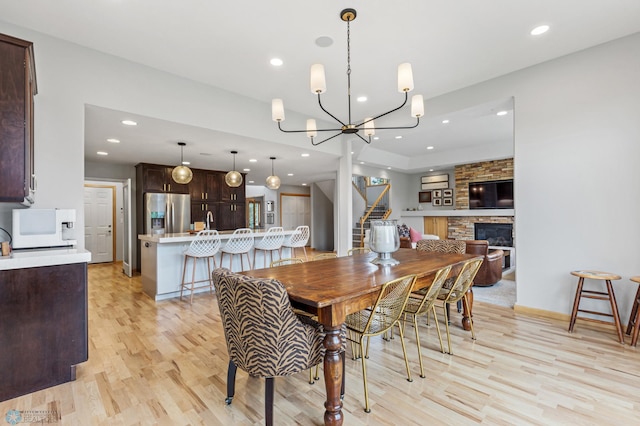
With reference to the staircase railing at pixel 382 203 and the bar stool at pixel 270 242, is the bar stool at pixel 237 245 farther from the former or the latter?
the staircase railing at pixel 382 203

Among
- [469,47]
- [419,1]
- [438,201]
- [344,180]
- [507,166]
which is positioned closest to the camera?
[419,1]

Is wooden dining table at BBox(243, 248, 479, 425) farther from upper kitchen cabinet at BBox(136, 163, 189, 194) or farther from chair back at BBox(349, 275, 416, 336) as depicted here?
upper kitchen cabinet at BBox(136, 163, 189, 194)

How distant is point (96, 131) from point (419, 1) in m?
4.05

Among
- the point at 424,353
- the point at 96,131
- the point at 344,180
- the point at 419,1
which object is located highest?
the point at 419,1

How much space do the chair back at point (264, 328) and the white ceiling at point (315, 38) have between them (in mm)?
2151

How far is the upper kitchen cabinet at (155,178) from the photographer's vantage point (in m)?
6.23

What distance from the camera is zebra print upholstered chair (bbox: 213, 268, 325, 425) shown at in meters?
1.46

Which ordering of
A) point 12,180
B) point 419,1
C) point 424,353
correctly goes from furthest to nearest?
point 424,353 < point 419,1 < point 12,180

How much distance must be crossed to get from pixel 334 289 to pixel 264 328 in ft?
1.47

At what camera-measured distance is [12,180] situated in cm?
190

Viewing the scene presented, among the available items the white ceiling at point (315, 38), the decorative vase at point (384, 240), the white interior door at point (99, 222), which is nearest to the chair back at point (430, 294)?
the decorative vase at point (384, 240)

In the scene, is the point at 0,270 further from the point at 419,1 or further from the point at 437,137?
the point at 437,137

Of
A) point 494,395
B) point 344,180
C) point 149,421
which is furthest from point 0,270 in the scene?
point 344,180

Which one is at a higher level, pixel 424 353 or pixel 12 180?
pixel 12 180
